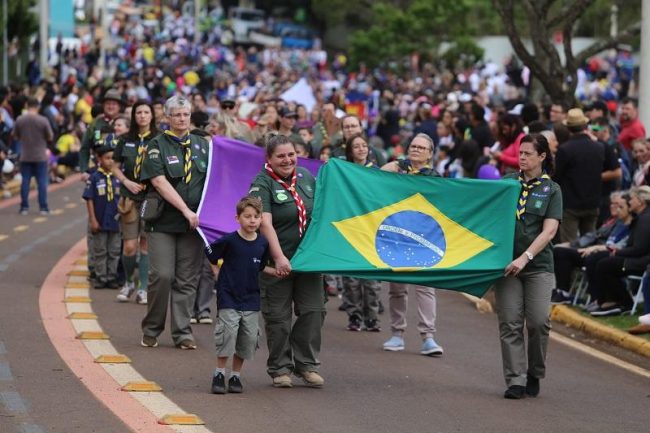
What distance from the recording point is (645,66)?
18.7 m

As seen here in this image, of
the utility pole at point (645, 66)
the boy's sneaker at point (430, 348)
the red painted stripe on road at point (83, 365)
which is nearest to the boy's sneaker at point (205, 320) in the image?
the red painted stripe on road at point (83, 365)

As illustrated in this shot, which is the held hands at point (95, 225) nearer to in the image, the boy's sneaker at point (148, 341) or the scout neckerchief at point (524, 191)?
the boy's sneaker at point (148, 341)

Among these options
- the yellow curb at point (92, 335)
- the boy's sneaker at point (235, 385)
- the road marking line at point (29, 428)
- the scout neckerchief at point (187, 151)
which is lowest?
the yellow curb at point (92, 335)

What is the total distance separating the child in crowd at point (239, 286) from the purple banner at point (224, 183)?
1658 millimetres

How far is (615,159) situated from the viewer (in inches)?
701

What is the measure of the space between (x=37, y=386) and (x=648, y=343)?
5.84 meters

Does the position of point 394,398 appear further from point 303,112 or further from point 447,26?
point 447,26

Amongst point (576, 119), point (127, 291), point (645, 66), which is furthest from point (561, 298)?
point (127, 291)

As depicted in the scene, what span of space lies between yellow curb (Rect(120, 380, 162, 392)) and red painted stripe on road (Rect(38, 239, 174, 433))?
0.24 ft

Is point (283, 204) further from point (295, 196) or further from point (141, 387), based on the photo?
point (141, 387)

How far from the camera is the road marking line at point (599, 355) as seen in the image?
12.7 m

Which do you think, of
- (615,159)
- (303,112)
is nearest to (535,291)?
(615,159)

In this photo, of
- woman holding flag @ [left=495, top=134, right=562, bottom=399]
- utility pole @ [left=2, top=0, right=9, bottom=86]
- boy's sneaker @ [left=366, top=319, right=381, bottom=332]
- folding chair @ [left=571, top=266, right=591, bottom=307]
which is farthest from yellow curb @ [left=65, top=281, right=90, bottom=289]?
utility pole @ [left=2, top=0, right=9, bottom=86]

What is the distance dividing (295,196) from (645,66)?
353 inches
